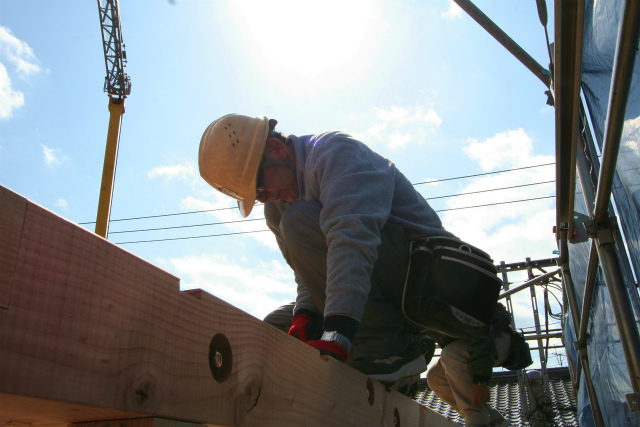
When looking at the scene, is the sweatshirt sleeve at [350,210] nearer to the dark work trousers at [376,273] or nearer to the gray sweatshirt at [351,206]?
the gray sweatshirt at [351,206]

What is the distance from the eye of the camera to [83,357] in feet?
2.47

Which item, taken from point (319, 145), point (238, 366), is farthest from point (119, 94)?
point (238, 366)

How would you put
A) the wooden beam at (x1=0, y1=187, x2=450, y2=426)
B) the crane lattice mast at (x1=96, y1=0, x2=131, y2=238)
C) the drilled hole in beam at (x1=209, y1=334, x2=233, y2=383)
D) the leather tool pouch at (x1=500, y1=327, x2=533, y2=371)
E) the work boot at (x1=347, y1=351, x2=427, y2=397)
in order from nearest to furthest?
the wooden beam at (x1=0, y1=187, x2=450, y2=426) < the drilled hole in beam at (x1=209, y1=334, x2=233, y2=383) < the work boot at (x1=347, y1=351, x2=427, y2=397) < the leather tool pouch at (x1=500, y1=327, x2=533, y2=371) < the crane lattice mast at (x1=96, y1=0, x2=131, y2=238)

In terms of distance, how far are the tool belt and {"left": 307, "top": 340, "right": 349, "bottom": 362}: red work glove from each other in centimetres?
47

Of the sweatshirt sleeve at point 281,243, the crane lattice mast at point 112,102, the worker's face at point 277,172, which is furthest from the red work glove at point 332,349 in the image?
the crane lattice mast at point 112,102

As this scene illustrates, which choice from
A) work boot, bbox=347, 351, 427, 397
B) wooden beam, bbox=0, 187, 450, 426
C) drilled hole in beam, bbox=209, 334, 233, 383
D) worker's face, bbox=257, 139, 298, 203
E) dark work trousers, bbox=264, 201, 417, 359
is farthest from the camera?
worker's face, bbox=257, 139, 298, 203

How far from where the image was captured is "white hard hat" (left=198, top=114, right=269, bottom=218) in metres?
2.52

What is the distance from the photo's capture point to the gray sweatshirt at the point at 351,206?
5.88 feet

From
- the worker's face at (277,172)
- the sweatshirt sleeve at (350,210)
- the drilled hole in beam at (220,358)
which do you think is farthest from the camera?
the worker's face at (277,172)

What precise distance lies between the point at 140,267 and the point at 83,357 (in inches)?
7.2

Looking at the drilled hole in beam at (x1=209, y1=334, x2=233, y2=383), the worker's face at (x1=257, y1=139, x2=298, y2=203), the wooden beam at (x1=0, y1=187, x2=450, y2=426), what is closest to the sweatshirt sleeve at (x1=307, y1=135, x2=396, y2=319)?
the worker's face at (x1=257, y1=139, x2=298, y2=203)

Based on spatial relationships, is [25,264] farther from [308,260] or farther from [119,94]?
[119,94]

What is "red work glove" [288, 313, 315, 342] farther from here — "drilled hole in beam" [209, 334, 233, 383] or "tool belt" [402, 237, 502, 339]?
"drilled hole in beam" [209, 334, 233, 383]

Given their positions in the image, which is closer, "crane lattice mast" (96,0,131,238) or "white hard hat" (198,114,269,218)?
"white hard hat" (198,114,269,218)
